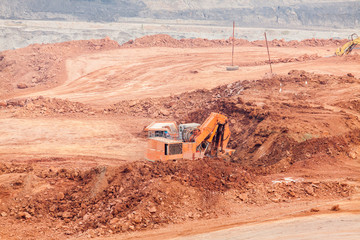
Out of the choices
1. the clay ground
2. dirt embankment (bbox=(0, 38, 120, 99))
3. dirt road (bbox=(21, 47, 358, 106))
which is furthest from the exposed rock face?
the clay ground

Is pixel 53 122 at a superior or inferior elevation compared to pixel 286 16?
inferior

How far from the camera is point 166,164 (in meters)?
13.4

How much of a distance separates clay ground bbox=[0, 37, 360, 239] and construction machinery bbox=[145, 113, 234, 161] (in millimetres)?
856

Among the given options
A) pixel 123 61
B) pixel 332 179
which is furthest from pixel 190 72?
pixel 332 179

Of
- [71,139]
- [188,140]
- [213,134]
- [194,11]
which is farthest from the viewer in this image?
[194,11]

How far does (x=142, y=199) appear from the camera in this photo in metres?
11.4

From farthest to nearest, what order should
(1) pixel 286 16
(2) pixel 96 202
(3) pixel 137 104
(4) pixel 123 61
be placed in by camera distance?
(1) pixel 286 16, (4) pixel 123 61, (3) pixel 137 104, (2) pixel 96 202

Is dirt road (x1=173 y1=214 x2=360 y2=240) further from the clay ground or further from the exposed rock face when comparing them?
the exposed rock face

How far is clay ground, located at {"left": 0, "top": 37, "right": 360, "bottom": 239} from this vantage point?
446 inches

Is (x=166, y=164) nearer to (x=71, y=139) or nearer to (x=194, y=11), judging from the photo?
(x=71, y=139)

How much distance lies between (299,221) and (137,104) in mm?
16306

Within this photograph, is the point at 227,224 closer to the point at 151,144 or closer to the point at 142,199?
the point at 142,199

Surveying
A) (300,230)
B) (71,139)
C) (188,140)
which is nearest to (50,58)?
(71,139)

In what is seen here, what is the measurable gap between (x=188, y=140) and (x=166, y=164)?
7.39 feet
